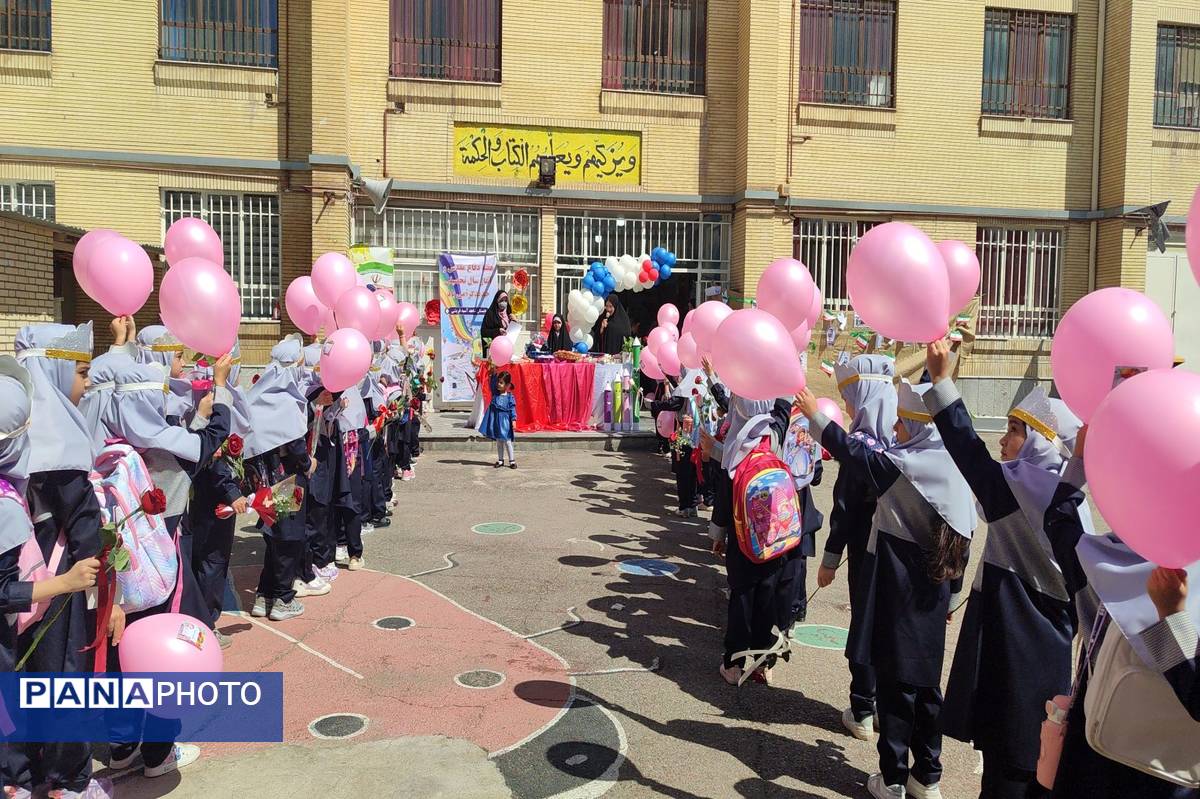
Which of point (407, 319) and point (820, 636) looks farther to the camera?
point (407, 319)

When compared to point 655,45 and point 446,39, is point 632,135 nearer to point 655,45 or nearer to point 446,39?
point 655,45

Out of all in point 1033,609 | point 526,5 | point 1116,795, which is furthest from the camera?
point 526,5

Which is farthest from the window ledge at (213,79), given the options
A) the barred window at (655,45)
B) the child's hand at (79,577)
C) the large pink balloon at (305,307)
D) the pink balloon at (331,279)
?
the child's hand at (79,577)

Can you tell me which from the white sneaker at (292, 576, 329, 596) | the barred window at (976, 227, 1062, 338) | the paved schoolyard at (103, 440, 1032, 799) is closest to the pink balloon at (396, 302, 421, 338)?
the paved schoolyard at (103, 440, 1032, 799)

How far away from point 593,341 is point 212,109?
8405mm

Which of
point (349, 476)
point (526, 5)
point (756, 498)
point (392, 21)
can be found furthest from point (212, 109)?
point (756, 498)

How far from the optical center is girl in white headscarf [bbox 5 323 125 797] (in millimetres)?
2961

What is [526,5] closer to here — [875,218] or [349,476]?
[875,218]

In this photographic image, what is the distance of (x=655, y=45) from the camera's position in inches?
693

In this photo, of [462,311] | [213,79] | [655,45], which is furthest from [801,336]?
[213,79]

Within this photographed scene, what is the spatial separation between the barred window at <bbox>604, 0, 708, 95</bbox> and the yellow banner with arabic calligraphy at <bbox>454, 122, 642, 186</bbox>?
1.20m

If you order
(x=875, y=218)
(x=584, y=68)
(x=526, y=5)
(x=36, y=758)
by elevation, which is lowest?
(x=36, y=758)

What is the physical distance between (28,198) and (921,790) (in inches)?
683

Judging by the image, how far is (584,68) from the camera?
56.4ft
